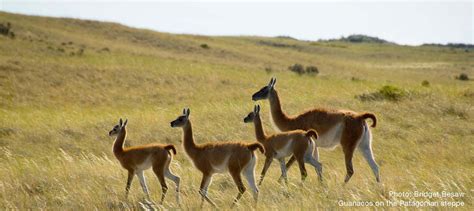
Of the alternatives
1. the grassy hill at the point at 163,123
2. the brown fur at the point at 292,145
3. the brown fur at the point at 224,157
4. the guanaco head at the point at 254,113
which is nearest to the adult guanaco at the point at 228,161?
the brown fur at the point at 224,157

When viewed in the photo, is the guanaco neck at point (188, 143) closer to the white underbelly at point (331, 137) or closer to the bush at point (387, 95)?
the white underbelly at point (331, 137)

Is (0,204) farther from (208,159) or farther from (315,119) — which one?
(315,119)

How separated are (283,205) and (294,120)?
325cm

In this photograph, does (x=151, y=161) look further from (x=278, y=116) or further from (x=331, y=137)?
(x=331, y=137)

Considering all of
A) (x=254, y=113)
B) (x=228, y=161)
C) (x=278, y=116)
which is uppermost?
(x=254, y=113)

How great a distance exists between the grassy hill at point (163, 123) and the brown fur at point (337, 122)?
583mm

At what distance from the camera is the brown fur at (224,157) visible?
804 centimetres

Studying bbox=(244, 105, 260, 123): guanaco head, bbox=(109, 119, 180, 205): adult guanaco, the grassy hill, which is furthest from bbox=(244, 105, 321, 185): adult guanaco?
bbox=(109, 119, 180, 205): adult guanaco

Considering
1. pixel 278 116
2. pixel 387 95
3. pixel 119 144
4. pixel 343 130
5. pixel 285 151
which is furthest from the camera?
pixel 387 95

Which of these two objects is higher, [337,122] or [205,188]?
[337,122]

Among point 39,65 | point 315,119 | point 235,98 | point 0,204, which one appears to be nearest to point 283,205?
point 315,119

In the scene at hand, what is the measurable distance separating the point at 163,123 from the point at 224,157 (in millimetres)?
9436

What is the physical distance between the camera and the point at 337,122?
9.61m

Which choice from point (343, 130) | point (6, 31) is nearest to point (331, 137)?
point (343, 130)
